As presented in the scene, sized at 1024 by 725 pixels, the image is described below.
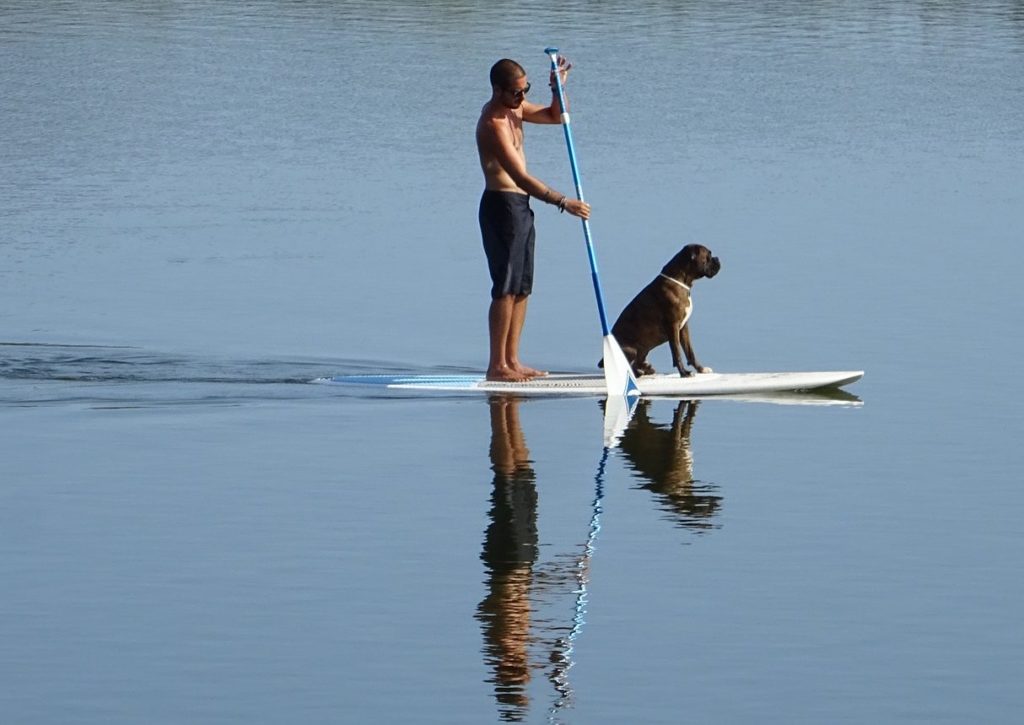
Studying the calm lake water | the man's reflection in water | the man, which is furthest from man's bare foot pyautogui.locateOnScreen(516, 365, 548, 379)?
the man's reflection in water

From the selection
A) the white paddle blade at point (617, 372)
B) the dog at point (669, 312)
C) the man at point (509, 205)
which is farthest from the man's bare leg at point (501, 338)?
the dog at point (669, 312)

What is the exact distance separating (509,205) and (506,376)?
3.23 ft

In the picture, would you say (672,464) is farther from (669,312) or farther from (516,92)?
(516,92)

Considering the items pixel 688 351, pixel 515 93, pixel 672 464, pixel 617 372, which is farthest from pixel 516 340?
pixel 672 464

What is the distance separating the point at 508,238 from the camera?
1192 centimetres

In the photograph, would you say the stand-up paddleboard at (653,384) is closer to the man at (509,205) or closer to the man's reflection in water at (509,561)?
the man at (509,205)

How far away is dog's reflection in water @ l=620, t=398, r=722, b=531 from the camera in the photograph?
385 inches

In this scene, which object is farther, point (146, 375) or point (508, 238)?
point (146, 375)

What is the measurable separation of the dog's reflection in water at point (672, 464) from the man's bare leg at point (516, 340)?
0.65 metres

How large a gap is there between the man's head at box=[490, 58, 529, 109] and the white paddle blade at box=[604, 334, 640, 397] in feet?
4.48

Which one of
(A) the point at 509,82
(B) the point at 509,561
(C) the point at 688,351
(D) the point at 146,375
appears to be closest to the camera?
(B) the point at 509,561

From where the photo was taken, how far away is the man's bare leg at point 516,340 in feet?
40.0

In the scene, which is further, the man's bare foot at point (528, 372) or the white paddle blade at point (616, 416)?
the man's bare foot at point (528, 372)

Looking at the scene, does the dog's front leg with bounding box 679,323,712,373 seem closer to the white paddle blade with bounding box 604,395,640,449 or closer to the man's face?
the white paddle blade with bounding box 604,395,640,449
